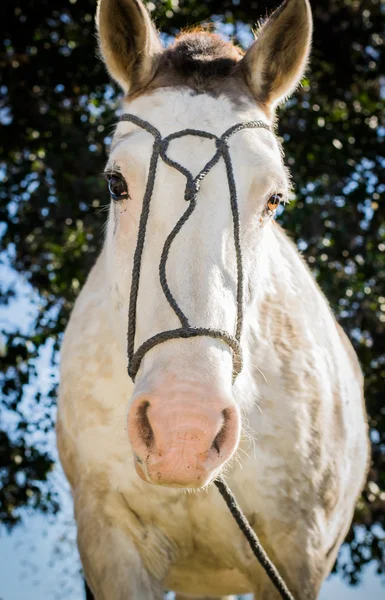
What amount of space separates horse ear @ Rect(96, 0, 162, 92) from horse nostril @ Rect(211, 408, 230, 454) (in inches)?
56.0

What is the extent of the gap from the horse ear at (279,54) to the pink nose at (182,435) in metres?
1.43

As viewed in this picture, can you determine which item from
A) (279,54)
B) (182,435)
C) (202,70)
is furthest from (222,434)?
(279,54)

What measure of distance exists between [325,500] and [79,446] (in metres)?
1.07

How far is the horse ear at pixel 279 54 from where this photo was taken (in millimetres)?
2637

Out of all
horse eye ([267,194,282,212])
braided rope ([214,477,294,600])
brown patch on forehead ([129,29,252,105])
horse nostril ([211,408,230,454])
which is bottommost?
braided rope ([214,477,294,600])

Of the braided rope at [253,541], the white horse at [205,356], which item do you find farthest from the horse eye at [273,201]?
the braided rope at [253,541]

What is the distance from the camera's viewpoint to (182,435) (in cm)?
180

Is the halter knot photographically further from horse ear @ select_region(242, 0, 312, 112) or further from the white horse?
horse ear @ select_region(242, 0, 312, 112)

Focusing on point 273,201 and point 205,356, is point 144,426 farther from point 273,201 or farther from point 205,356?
point 273,201

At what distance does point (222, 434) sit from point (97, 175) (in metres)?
3.44

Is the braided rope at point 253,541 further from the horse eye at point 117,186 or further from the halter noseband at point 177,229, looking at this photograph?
the horse eye at point 117,186

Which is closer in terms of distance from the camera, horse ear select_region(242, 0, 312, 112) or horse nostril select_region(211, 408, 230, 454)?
horse nostril select_region(211, 408, 230, 454)

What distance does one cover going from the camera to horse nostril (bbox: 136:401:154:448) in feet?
6.18

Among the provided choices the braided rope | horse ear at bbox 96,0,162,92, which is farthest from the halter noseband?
the braided rope
